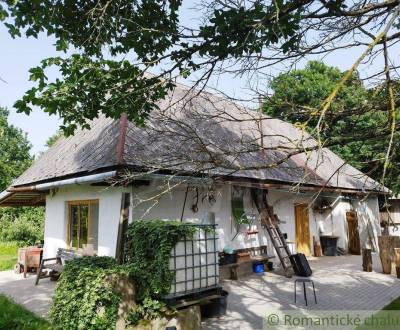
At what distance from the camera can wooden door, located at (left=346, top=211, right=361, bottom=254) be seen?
15961mm

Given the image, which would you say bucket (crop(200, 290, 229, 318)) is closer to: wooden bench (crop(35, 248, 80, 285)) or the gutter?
the gutter

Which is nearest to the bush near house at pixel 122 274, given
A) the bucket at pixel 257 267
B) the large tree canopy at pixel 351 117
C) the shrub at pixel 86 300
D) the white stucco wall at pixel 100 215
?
the shrub at pixel 86 300

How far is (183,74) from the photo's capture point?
3646mm

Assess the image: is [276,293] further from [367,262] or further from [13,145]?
[13,145]

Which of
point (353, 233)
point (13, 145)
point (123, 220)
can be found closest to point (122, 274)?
point (123, 220)

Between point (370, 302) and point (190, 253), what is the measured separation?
13.1 ft

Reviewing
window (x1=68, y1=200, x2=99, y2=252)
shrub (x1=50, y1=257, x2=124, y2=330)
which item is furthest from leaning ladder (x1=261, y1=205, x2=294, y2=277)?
Result: shrub (x1=50, y1=257, x2=124, y2=330)

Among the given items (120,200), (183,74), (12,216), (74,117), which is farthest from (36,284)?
(12,216)

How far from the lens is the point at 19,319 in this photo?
607 cm

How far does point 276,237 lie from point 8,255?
12.9 meters

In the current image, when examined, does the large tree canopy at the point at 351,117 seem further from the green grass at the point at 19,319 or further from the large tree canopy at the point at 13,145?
the large tree canopy at the point at 13,145

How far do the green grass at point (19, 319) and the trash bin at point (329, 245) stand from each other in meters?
11.5

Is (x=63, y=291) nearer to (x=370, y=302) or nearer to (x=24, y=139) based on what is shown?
(x=370, y=302)

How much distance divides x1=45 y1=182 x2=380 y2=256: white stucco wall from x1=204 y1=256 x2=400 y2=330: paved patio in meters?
1.62
